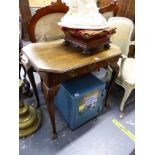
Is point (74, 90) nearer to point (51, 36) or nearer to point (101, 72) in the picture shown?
point (51, 36)

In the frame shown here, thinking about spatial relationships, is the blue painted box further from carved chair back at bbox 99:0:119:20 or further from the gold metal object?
carved chair back at bbox 99:0:119:20

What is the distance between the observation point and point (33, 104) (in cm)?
197

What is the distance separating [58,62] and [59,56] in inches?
4.3

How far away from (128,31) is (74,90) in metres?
1.06

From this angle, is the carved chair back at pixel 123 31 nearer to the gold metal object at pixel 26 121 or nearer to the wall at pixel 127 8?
the wall at pixel 127 8

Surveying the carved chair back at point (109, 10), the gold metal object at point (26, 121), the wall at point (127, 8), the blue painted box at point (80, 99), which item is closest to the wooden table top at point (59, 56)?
the blue painted box at point (80, 99)

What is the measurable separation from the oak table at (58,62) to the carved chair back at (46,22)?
0.20 meters

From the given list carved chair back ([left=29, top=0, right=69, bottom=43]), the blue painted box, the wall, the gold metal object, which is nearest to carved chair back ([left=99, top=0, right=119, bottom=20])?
the wall

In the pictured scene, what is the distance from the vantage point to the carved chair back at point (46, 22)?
1.57 metres

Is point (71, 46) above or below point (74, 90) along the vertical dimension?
above

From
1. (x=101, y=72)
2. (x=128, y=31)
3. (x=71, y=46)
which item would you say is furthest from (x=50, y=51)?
(x=101, y=72)

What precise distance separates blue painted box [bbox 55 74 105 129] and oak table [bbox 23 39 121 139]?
7.8 inches

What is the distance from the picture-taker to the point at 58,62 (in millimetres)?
1267
